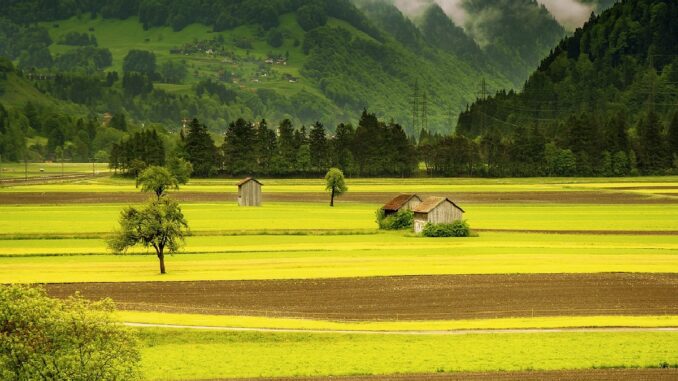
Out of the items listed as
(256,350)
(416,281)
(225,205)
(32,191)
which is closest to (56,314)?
(256,350)

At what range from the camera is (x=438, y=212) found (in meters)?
99.2

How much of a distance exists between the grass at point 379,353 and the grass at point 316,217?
51.7m

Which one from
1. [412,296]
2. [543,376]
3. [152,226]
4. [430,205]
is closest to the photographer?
[543,376]

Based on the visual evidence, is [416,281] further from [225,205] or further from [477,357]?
[225,205]

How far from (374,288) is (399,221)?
137ft

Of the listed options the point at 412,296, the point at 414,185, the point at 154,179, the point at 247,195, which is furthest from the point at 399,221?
the point at 414,185

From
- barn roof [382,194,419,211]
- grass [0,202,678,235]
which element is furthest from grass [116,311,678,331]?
barn roof [382,194,419,211]

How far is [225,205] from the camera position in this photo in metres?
137

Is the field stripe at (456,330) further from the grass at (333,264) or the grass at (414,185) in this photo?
the grass at (414,185)

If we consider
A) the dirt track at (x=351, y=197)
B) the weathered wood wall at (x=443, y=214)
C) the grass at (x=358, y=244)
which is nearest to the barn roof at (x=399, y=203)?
the grass at (x=358, y=244)

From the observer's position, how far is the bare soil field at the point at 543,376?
41.9 meters

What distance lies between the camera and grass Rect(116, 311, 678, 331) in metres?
51.9

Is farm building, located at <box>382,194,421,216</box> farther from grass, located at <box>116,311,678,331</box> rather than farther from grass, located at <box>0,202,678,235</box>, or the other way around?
grass, located at <box>116,311,678,331</box>

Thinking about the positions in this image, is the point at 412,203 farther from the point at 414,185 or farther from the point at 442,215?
the point at 414,185
